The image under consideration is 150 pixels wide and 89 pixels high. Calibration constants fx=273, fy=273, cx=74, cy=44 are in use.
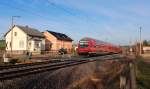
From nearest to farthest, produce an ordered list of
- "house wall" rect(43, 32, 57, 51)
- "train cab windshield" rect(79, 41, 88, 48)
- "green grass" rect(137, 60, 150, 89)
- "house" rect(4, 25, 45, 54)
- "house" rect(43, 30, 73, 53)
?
"green grass" rect(137, 60, 150, 89), "train cab windshield" rect(79, 41, 88, 48), "house" rect(4, 25, 45, 54), "house wall" rect(43, 32, 57, 51), "house" rect(43, 30, 73, 53)

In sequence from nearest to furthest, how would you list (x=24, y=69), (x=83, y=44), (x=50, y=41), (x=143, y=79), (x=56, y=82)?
(x=56, y=82) < (x=24, y=69) < (x=143, y=79) < (x=83, y=44) < (x=50, y=41)

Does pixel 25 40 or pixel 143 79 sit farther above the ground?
pixel 25 40

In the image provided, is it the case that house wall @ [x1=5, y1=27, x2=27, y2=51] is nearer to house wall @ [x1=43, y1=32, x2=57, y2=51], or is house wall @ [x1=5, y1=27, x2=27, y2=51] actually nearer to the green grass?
house wall @ [x1=43, y1=32, x2=57, y2=51]

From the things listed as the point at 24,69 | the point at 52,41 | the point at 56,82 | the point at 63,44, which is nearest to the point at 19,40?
the point at 52,41

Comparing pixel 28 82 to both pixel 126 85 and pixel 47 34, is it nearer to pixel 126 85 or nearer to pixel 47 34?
pixel 126 85

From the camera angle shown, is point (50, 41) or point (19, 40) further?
point (50, 41)

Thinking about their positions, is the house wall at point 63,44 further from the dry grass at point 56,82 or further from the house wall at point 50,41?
the dry grass at point 56,82

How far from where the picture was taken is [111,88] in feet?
38.0

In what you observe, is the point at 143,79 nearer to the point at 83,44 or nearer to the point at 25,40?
the point at 83,44

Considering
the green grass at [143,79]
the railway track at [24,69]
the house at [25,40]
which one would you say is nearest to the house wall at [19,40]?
the house at [25,40]

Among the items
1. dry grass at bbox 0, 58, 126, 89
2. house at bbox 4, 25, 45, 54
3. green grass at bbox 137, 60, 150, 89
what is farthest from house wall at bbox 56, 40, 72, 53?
dry grass at bbox 0, 58, 126, 89

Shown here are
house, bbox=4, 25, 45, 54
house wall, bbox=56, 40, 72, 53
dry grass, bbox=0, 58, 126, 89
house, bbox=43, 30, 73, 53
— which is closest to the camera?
dry grass, bbox=0, 58, 126, 89

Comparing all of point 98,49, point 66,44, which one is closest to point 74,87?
point 98,49

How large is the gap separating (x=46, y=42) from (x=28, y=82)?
263ft
